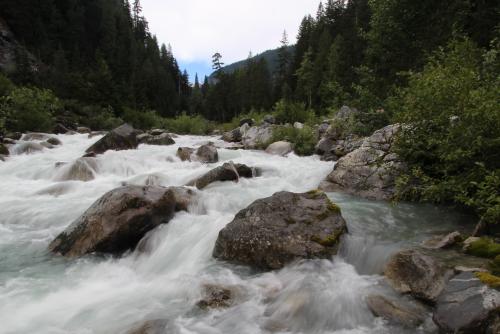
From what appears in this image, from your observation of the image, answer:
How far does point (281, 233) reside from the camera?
727 centimetres

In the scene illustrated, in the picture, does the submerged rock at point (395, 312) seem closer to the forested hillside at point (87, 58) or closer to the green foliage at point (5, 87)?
the green foliage at point (5, 87)

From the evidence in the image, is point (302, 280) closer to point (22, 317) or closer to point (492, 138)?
point (22, 317)

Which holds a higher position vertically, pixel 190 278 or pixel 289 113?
pixel 289 113

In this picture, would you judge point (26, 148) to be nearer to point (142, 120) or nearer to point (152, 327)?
point (152, 327)

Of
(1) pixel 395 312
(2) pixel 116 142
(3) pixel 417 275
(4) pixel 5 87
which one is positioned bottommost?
(1) pixel 395 312

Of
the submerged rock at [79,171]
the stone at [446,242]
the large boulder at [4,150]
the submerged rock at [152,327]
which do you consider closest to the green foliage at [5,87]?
the large boulder at [4,150]

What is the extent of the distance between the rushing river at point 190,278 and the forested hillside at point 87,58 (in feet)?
125

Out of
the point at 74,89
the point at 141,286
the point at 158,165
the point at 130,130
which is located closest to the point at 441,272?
the point at 141,286

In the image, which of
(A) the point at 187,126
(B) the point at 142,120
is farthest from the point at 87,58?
(A) the point at 187,126

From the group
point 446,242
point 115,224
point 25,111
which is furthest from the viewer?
point 25,111

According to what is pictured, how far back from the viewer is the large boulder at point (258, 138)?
76.8 feet

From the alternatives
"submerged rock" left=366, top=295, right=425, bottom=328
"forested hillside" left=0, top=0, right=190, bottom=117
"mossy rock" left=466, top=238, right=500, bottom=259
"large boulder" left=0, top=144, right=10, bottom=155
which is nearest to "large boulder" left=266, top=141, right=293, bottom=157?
"large boulder" left=0, top=144, right=10, bottom=155

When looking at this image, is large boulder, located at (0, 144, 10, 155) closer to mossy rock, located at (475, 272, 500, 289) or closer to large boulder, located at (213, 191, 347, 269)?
large boulder, located at (213, 191, 347, 269)

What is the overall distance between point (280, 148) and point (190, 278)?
1450 centimetres
